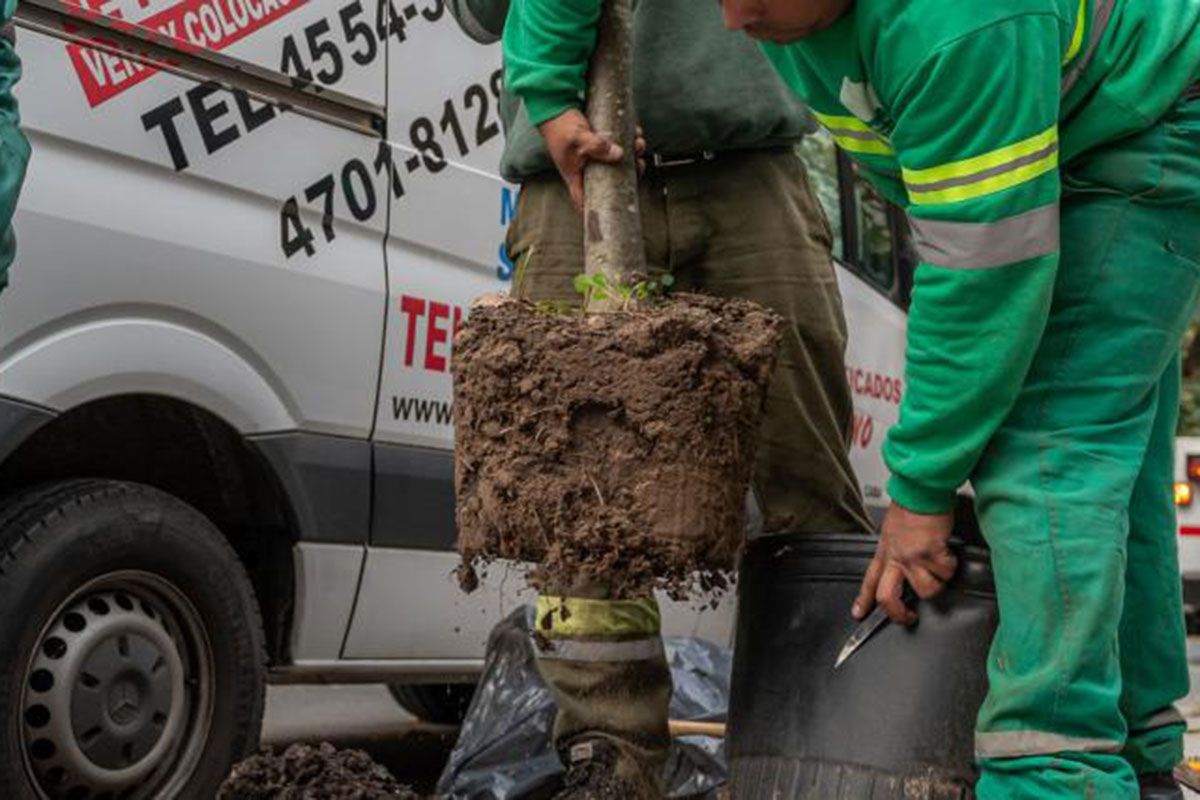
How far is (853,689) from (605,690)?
636 mm

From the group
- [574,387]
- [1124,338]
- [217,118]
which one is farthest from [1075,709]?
[217,118]

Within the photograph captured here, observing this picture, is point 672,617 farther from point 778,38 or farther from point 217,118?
point 778,38

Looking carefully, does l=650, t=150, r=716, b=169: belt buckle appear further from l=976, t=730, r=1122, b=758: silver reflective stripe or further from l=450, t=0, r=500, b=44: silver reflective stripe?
l=976, t=730, r=1122, b=758: silver reflective stripe

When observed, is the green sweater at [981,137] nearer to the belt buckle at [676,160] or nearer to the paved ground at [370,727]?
the belt buckle at [676,160]

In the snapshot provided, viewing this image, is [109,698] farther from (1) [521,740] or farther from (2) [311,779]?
(1) [521,740]

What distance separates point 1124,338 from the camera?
2.69 m

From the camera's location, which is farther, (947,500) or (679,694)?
(679,694)

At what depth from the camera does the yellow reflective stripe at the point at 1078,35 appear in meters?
2.59

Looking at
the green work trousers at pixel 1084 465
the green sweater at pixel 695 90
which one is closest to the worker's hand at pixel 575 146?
the green sweater at pixel 695 90

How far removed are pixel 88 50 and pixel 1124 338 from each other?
222cm

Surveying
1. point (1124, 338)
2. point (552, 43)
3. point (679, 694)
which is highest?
point (552, 43)

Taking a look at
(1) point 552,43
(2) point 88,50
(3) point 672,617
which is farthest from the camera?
(3) point 672,617

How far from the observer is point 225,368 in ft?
13.4

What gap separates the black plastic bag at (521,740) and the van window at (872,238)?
249cm
